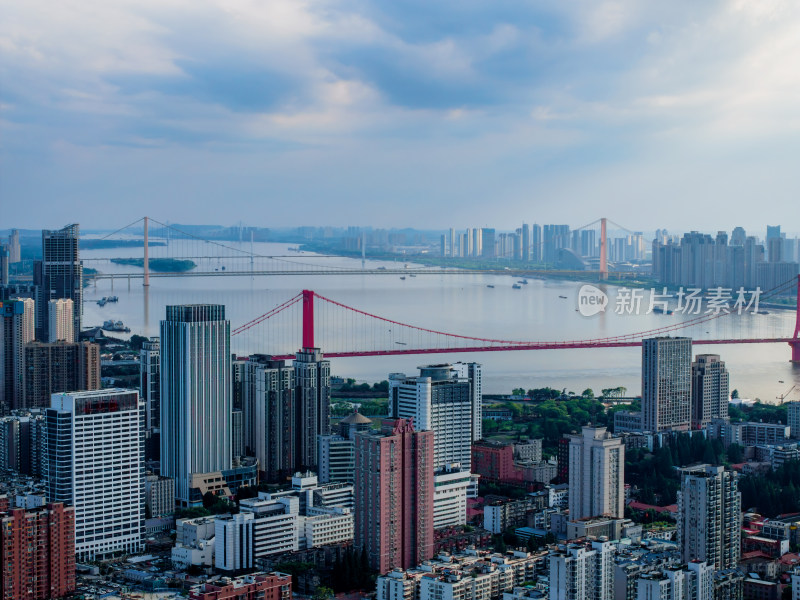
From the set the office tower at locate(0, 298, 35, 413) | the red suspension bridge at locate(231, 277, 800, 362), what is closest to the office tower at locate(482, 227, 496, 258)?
the red suspension bridge at locate(231, 277, 800, 362)

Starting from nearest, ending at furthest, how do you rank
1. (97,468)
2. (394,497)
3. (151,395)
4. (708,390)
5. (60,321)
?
1. (394,497)
2. (97,468)
3. (151,395)
4. (708,390)
5. (60,321)

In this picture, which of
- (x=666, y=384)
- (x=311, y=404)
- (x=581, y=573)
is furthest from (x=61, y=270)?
(x=581, y=573)

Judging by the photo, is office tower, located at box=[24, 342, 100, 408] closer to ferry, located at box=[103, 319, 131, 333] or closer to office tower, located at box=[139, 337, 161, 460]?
office tower, located at box=[139, 337, 161, 460]

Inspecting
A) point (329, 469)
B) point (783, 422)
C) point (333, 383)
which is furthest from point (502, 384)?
point (329, 469)

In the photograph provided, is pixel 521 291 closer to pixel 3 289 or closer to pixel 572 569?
pixel 3 289

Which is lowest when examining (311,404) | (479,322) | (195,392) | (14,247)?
(311,404)

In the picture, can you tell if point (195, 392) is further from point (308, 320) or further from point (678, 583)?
point (678, 583)
